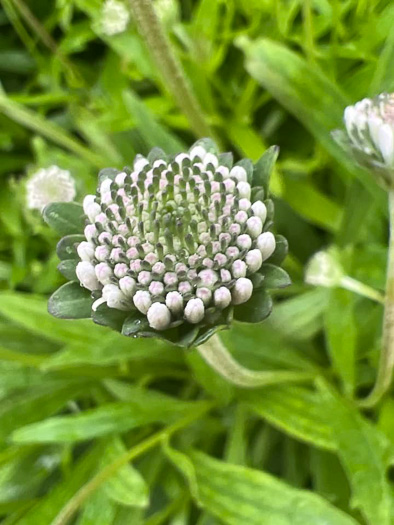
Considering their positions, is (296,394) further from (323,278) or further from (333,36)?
(333,36)

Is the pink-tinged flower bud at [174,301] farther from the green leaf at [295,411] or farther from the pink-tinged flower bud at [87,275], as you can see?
the green leaf at [295,411]

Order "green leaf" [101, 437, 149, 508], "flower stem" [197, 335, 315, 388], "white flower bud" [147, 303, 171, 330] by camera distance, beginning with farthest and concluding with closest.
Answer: "green leaf" [101, 437, 149, 508] < "flower stem" [197, 335, 315, 388] < "white flower bud" [147, 303, 171, 330]

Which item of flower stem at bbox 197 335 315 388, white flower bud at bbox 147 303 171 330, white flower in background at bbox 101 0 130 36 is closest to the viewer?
white flower bud at bbox 147 303 171 330

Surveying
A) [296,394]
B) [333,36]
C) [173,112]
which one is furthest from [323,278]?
[173,112]

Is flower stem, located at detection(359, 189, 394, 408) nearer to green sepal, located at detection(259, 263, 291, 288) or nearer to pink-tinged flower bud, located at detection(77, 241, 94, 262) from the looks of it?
green sepal, located at detection(259, 263, 291, 288)

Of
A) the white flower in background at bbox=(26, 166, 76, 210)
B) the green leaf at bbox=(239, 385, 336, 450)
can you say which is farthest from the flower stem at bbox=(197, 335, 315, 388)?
the white flower in background at bbox=(26, 166, 76, 210)

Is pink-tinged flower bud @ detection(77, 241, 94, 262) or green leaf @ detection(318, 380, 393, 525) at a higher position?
pink-tinged flower bud @ detection(77, 241, 94, 262)

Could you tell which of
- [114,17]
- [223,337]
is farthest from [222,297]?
[114,17]
